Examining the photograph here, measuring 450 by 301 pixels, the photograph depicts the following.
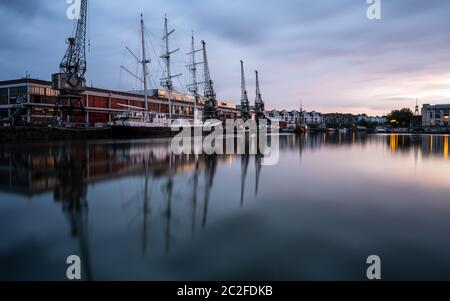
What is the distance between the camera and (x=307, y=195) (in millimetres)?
10250

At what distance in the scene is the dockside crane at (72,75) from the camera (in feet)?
156

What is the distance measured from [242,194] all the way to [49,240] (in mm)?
5887

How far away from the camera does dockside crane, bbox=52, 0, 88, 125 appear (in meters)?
47.6

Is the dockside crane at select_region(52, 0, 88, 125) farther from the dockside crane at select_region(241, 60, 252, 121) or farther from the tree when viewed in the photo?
the tree

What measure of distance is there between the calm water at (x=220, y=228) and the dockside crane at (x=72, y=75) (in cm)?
3969

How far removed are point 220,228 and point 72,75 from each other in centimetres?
5005

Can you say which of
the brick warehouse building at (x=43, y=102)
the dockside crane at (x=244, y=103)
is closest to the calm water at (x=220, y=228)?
the brick warehouse building at (x=43, y=102)

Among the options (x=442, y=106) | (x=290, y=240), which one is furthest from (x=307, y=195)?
(x=442, y=106)

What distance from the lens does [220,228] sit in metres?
6.77

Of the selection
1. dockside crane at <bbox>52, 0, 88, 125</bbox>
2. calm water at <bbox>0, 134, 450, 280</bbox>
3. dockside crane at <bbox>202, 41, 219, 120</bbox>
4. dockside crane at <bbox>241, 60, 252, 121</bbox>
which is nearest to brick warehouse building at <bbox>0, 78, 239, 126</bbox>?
dockside crane at <bbox>52, 0, 88, 125</bbox>

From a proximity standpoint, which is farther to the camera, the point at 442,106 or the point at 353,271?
the point at 442,106

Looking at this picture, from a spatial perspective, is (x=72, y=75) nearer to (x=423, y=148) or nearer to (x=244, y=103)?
(x=423, y=148)

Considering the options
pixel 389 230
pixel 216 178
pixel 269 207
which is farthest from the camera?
pixel 216 178
